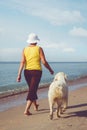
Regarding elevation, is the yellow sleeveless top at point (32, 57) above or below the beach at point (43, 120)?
above

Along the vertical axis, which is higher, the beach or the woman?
the woman

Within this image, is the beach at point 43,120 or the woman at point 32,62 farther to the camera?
the woman at point 32,62

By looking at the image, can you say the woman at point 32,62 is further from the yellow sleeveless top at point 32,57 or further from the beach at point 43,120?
the beach at point 43,120

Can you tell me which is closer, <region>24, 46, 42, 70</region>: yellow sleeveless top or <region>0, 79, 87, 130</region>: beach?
<region>0, 79, 87, 130</region>: beach

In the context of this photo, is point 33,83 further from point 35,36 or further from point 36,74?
point 35,36

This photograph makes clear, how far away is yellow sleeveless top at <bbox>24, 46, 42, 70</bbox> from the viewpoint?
953 cm

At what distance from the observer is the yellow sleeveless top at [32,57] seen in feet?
31.3

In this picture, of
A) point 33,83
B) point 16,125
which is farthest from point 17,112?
point 16,125

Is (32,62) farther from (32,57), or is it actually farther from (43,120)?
(43,120)

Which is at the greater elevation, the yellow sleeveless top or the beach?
the yellow sleeveless top

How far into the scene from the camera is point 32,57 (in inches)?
376

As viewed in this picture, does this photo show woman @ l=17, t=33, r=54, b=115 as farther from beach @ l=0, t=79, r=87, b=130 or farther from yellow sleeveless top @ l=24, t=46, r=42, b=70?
beach @ l=0, t=79, r=87, b=130

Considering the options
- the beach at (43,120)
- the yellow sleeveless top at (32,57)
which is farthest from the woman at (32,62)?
the beach at (43,120)

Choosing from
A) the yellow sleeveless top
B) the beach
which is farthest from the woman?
the beach
